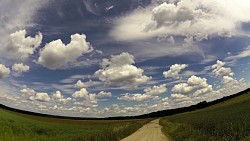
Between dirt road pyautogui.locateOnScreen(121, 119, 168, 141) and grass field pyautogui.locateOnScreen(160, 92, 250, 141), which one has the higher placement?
grass field pyautogui.locateOnScreen(160, 92, 250, 141)

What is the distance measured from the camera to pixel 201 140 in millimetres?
23312

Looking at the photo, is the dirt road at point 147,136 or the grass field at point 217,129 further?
the dirt road at point 147,136

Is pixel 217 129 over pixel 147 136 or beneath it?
Answer: over

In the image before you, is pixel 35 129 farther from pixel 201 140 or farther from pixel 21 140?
pixel 201 140

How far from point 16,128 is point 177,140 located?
2600cm

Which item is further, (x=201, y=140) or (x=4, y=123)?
(x=4, y=123)

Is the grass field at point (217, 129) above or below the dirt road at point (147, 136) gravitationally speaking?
above

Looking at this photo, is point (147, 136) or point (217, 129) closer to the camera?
point (217, 129)

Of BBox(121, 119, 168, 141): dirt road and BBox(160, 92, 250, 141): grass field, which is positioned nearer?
BBox(160, 92, 250, 141): grass field

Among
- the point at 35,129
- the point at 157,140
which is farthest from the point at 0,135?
the point at 157,140

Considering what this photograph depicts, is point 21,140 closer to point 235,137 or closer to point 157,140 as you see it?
point 157,140

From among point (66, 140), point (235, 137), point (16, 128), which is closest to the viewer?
point (235, 137)

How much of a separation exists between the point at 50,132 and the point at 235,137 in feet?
110

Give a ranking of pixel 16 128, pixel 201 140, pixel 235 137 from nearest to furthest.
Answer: pixel 235 137, pixel 201 140, pixel 16 128
